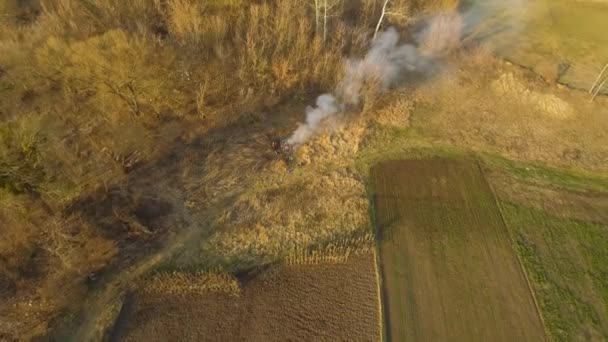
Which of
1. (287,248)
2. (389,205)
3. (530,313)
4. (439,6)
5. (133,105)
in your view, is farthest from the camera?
(439,6)

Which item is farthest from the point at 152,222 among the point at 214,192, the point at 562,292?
the point at 562,292

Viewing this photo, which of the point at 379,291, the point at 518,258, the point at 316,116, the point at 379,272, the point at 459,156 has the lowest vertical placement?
the point at 379,291

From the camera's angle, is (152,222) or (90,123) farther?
(90,123)

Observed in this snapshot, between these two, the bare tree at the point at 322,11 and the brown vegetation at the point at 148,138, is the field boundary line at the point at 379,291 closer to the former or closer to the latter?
the brown vegetation at the point at 148,138

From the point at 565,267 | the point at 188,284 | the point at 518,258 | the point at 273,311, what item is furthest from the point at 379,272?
the point at 565,267

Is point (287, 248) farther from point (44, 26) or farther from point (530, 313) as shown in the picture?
point (44, 26)

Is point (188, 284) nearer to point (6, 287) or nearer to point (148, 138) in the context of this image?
point (6, 287)
